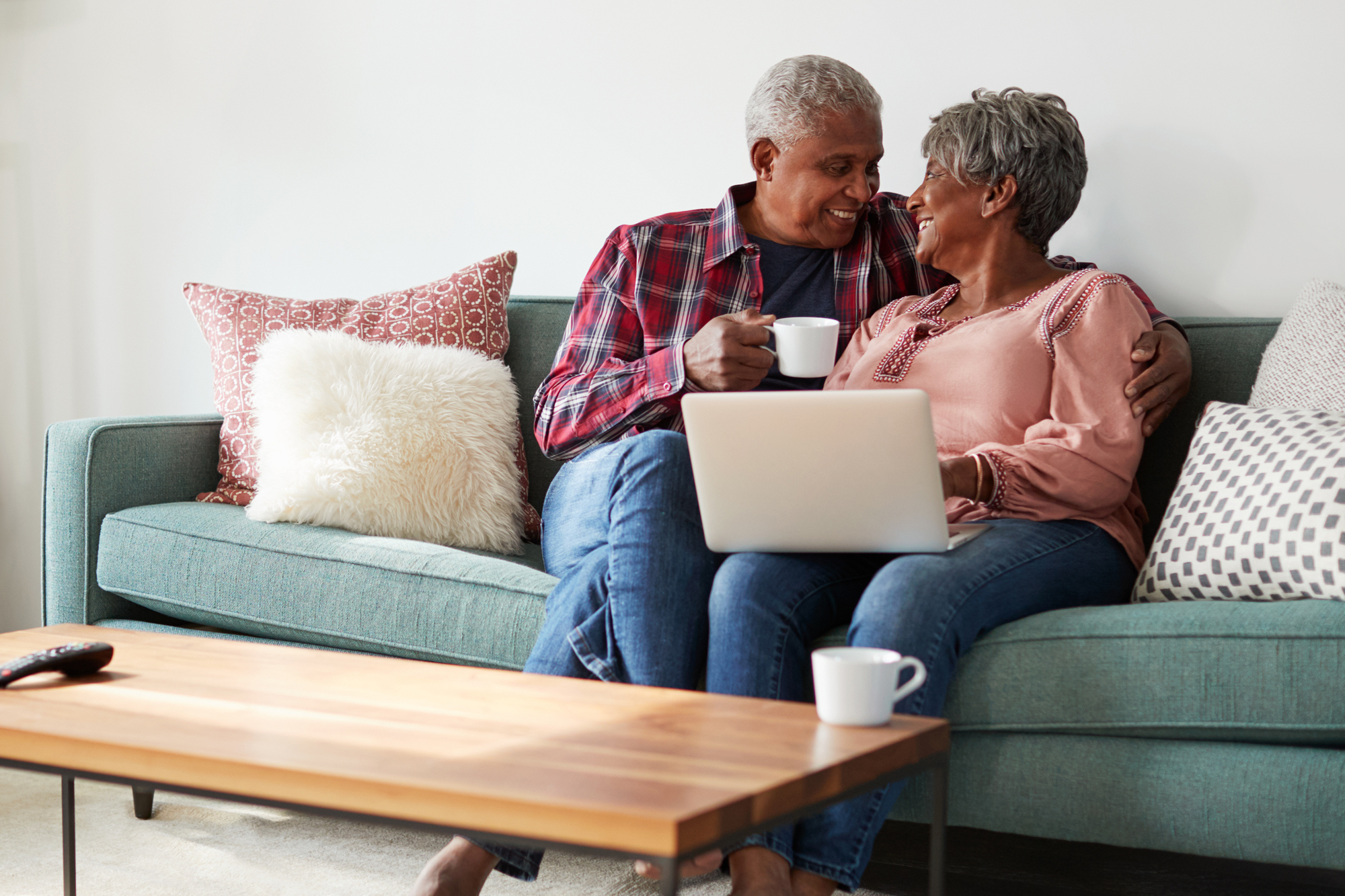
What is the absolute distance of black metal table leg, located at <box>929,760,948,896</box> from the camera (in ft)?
3.60

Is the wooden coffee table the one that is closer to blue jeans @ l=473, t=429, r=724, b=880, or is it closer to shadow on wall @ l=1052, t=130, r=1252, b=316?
blue jeans @ l=473, t=429, r=724, b=880

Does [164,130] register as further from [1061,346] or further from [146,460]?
[1061,346]

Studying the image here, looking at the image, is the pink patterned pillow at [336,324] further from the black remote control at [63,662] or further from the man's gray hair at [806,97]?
the black remote control at [63,662]

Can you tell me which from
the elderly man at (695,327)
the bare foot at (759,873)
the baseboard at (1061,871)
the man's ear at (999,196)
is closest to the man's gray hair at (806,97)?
the elderly man at (695,327)

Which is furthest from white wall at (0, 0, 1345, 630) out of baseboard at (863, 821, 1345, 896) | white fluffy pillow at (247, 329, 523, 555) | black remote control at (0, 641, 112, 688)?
black remote control at (0, 641, 112, 688)

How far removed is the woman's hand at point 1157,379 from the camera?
174cm

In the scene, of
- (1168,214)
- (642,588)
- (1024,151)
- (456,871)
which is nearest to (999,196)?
(1024,151)

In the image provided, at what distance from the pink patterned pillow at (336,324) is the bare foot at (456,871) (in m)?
1.05

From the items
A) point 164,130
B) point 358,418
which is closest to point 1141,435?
point 358,418

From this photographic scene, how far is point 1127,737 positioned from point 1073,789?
0.08 metres

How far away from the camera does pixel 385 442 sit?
222 centimetres

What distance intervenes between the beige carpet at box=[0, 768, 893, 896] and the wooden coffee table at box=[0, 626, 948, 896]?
62cm

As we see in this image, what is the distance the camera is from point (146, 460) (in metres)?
2.39

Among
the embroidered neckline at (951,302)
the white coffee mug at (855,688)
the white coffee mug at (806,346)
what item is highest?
the embroidered neckline at (951,302)
